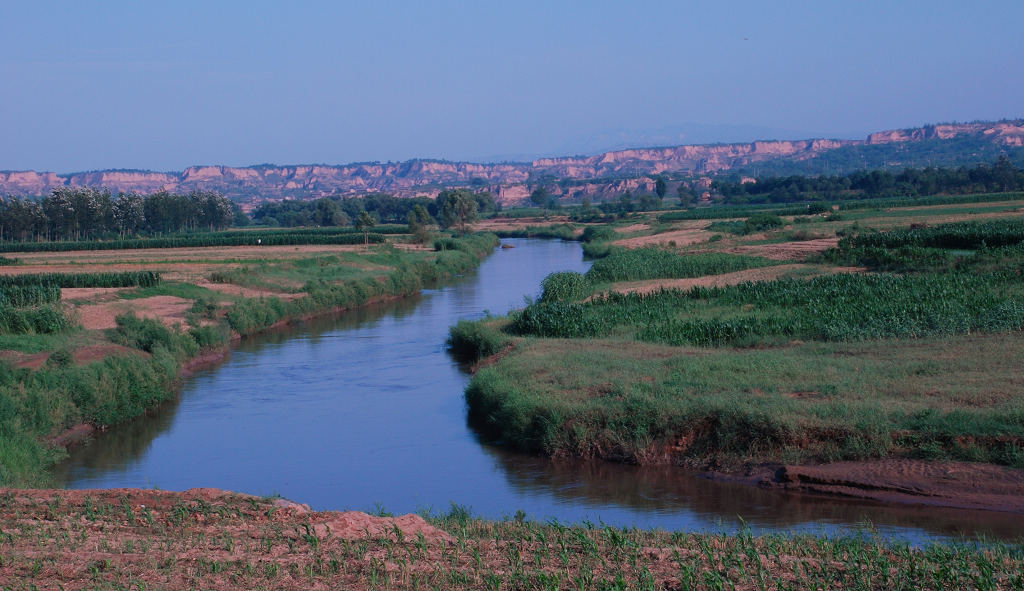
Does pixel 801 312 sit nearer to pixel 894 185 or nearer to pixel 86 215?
pixel 86 215

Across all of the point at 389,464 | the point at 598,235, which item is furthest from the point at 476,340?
the point at 598,235

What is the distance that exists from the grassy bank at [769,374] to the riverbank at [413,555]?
4.20 m

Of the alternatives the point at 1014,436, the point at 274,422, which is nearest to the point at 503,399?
the point at 274,422

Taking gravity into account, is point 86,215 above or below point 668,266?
above

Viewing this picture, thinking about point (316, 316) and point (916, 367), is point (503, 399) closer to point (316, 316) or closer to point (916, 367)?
point (916, 367)

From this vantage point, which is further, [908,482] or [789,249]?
[789,249]

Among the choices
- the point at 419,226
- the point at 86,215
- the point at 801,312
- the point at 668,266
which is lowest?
the point at 668,266

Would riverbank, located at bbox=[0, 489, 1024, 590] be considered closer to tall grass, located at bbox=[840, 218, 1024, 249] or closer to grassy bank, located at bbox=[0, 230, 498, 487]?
grassy bank, located at bbox=[0, 230, 498, 487]

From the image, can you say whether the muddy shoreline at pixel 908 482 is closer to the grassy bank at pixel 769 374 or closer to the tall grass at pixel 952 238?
the grassy bank at pixel 769 374

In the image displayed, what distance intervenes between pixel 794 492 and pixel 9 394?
13.7 metres

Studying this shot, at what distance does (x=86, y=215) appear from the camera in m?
79.9

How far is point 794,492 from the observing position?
13.3 metres

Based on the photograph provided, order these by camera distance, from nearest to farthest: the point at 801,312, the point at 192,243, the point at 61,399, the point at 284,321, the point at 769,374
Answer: the point at 769,374, the point at 61,399, the point at 801,312, the point at 284,321, the point at 192,243

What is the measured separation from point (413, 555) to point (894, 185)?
365 feet
